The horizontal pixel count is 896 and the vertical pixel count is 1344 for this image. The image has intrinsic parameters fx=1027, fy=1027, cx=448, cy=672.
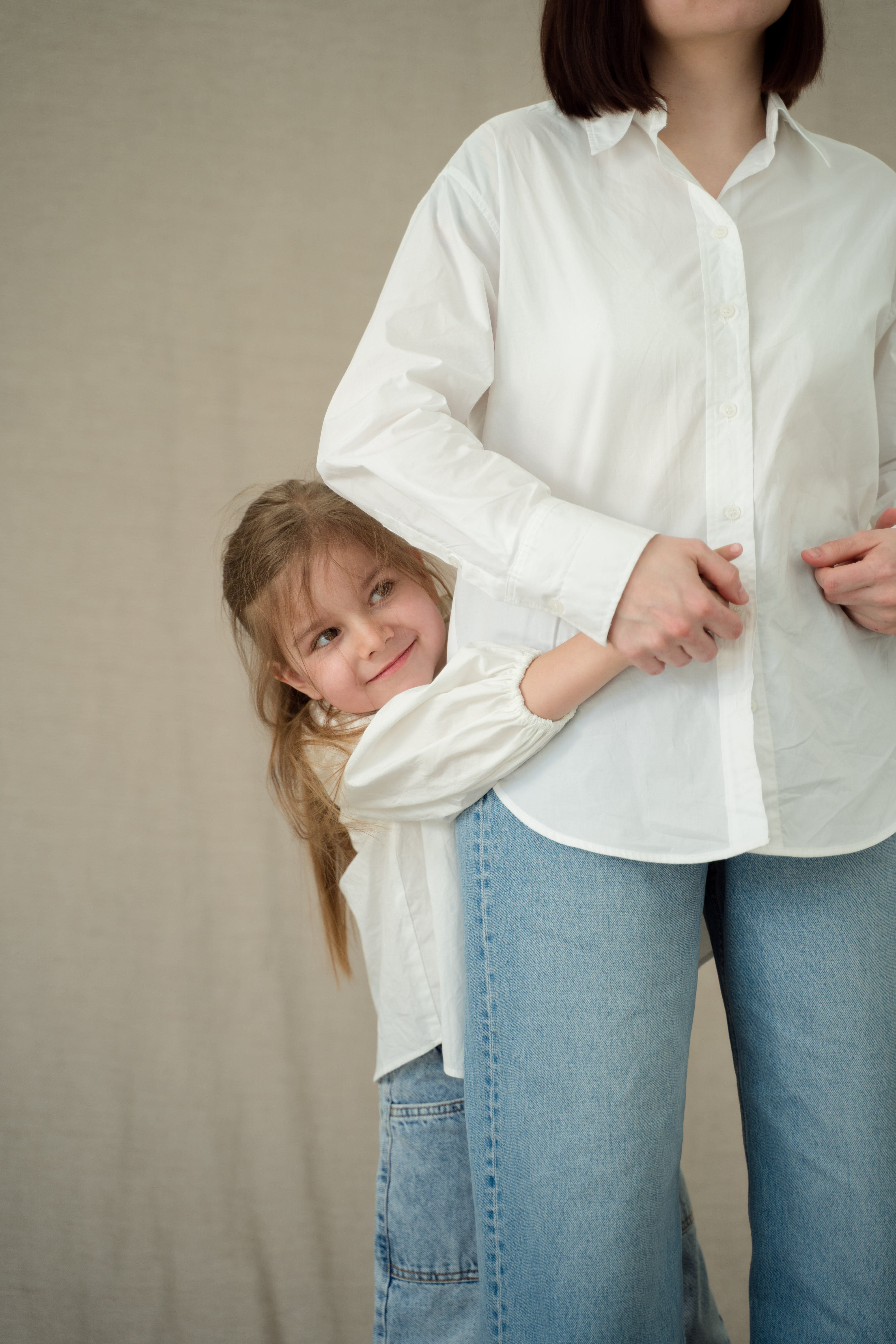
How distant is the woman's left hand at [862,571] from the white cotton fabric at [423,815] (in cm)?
22

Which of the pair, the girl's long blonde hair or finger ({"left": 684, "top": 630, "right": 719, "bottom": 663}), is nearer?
finger ({"left": 684, "top": 630, "right": 719, "bottom": 663})

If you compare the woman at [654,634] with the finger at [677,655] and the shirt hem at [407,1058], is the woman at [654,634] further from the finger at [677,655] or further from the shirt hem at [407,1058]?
the shirt hem at [407,1058]

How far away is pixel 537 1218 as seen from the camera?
2.41 feet

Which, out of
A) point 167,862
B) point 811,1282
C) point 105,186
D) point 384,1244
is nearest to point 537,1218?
point 811,1282

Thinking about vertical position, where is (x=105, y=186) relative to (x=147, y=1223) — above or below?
above

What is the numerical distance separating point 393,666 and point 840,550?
0.50 meters

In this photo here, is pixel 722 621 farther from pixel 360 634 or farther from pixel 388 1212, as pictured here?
pixel 388 1212

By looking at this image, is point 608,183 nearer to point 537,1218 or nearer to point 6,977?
point 537,1218

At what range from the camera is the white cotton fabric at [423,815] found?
0.78m

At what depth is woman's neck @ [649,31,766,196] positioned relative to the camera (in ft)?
2.71

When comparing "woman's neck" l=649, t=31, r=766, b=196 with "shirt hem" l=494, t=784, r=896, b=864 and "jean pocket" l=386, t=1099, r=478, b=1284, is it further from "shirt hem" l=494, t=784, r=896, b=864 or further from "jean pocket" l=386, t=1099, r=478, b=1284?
"jean pocket" l=386, t=1099, r=478, b=1284

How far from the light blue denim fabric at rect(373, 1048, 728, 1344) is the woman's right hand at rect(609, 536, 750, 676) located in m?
0.59

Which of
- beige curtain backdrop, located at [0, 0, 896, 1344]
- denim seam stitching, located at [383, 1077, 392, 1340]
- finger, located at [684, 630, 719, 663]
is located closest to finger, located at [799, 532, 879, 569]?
finger, located at [684, 630, 719, 663]

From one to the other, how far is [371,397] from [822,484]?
35cm
